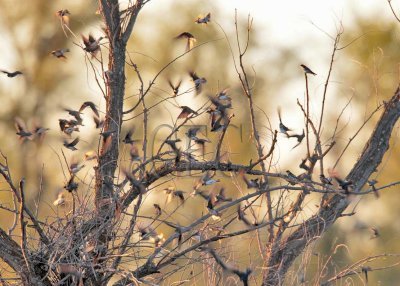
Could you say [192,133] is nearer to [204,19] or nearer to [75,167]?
[75,167]

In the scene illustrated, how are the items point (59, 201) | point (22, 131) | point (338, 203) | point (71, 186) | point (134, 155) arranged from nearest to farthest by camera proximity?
point (134, 155) → point (71, 186) → point (59, 201) → point (22, 131) → point (338, 203)

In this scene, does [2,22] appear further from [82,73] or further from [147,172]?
[147,172]

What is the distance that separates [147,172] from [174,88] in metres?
0.48

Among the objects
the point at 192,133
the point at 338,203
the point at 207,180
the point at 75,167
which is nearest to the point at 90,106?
the point at 75,167

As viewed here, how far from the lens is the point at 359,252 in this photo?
1730cm

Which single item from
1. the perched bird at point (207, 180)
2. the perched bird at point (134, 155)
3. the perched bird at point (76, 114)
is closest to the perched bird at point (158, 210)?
the perched bird at point (207, 180)

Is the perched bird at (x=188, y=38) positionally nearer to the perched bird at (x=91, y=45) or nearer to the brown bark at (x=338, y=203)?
the perched bird at (x=91, y=45)

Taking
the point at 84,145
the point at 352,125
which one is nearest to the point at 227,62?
the point at 352,125

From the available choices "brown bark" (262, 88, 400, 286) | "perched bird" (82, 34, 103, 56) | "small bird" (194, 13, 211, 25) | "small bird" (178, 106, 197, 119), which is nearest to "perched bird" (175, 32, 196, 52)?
"small bird" (194, 13, 211, 25)

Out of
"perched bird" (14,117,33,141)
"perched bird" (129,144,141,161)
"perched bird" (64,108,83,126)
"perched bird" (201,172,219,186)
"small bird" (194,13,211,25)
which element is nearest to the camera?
"perched bird" (129,144,141,161)

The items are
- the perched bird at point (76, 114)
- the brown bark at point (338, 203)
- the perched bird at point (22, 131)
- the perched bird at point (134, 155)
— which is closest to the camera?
the perched bird at point (134, 155)

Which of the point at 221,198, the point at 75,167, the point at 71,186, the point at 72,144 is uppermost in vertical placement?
the point at 72,144

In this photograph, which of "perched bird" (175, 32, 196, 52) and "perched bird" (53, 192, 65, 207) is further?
"perched bird" (175, 32, 196, 52)

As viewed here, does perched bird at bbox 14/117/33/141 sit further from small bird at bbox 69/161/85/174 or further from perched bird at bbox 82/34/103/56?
perched bird at bbox 82/34/103/56
